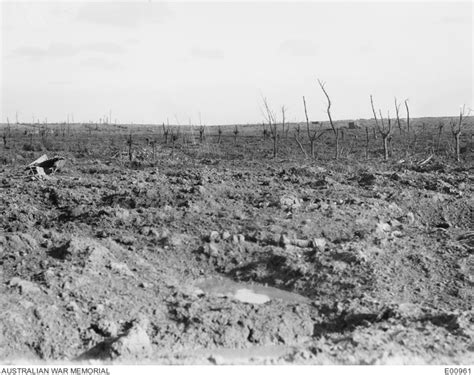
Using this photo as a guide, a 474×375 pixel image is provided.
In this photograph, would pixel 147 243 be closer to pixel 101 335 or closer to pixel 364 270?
pixel 101 335

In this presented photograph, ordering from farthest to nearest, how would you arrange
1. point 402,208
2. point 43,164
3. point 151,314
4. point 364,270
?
point 43,164, point 402,208, point 364,270, point 151,314

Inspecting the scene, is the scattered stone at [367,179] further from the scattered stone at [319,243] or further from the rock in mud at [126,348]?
the rock in mud at [126,348]

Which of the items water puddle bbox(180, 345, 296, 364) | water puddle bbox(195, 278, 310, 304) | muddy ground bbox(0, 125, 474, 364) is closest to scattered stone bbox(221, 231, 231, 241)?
muddy ground bbox(0, 125, 474, 364)

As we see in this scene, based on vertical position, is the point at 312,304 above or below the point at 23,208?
below

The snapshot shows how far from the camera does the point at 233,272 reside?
19.9 feet

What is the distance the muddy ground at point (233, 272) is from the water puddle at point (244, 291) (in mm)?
24

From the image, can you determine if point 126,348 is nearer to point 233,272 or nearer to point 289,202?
point 233,272

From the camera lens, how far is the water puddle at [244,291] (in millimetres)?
5527

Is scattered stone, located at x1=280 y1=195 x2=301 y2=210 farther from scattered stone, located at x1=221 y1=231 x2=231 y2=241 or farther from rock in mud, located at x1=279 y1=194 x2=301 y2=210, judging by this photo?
scattered stone, located at x1=221 y1=231 x2=231 y2=241

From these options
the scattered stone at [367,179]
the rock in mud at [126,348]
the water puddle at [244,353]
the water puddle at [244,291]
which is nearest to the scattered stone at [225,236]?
the water puddle at [244,291]

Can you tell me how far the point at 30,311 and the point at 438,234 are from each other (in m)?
4.97

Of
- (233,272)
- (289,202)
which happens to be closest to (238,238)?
(233,272)

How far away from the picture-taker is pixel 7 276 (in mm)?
5375

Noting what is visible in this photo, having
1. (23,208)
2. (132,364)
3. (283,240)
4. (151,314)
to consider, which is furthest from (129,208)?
A: (132,364)
